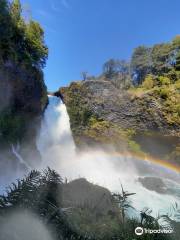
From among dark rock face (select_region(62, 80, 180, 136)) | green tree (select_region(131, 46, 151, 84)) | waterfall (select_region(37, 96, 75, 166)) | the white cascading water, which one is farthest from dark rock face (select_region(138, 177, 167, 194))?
green tree (select_region(131, 46, 151, 84))

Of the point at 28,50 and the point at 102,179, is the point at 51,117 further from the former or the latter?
the point at 102,179

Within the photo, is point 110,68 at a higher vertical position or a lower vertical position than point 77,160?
higher

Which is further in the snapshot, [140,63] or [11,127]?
[140,63]

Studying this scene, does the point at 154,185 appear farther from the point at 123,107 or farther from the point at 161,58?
the point at 161,58

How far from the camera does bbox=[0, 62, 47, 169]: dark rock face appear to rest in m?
21.1

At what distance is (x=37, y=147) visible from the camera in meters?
27.4

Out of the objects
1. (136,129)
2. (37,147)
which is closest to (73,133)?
(37,147)

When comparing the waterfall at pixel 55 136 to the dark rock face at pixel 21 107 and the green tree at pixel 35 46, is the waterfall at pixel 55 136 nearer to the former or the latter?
the dark rock face at pixel 21 107

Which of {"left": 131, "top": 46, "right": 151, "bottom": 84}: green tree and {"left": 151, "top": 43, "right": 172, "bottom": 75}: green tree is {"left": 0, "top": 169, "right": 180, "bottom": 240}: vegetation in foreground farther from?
{"left": 131, "top": 46, "right": 151, "bottom": 84}: green tree

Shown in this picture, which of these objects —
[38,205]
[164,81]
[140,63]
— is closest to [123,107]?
[164,81]

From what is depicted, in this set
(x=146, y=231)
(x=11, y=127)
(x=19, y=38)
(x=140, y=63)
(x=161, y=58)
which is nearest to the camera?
(x=146, y=231)

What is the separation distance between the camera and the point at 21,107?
24.7m

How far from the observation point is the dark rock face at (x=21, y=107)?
21.1 meters

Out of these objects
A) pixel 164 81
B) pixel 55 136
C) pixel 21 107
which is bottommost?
pixel 55 136
